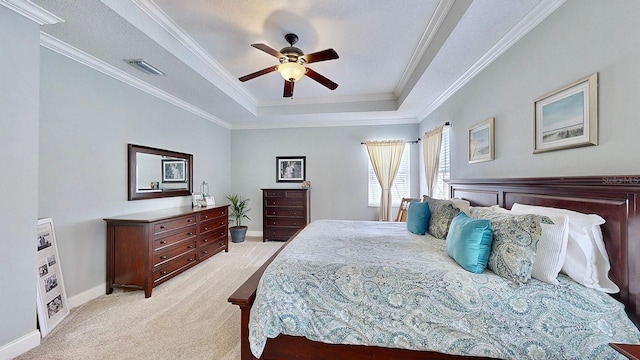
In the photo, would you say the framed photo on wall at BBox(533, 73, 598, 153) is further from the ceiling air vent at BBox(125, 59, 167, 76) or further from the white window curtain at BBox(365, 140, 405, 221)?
the ceiling air vent at BBox(125, 59, 167, 76)

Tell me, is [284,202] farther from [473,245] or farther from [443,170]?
[473,245]

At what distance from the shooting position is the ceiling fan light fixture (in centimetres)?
239

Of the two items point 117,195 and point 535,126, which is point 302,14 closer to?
point 535,126

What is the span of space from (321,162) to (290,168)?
2.41 feet

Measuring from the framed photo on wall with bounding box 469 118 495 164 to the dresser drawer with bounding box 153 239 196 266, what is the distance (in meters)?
3.91

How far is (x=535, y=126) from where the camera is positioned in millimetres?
1901

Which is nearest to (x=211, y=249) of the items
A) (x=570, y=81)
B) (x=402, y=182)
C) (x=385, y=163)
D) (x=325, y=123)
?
(x=325, y=123)

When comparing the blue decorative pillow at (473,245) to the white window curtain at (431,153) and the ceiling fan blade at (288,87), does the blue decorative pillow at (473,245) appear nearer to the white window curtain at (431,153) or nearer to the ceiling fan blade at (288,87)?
the ceiling fan blade at (288,87)

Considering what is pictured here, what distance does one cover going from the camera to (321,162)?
209 inches

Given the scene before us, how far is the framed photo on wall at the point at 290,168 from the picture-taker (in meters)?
5.38

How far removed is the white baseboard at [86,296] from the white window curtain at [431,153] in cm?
472

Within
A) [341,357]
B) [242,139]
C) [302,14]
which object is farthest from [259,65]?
[341,357]

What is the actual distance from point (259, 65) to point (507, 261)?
10.9ft

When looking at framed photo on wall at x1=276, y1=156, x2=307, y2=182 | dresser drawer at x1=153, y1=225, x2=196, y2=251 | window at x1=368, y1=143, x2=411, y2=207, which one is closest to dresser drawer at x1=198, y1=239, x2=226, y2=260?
dresser drawer at x1=153, y1=225, x2=196, y2=251
